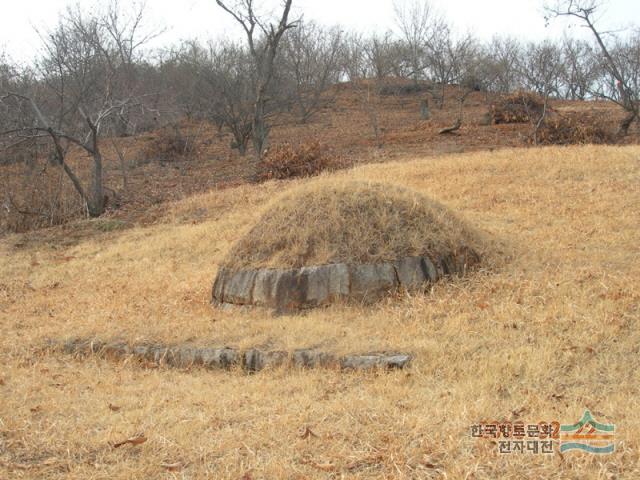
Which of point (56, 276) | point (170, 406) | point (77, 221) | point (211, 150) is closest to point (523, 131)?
point (211, 150)

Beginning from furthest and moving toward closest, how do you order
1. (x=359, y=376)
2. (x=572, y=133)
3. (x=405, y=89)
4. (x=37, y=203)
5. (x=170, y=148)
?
(x=405, y=89), (x=170, y=148), (x=572, y=133), (x=37, y=203), (x=359, y=376)

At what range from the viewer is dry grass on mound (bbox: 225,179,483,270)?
782 cm

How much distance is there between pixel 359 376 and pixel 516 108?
59.3 ft

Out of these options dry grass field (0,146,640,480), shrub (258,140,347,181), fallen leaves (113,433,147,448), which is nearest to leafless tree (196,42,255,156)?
shrub (258,140,347,181)

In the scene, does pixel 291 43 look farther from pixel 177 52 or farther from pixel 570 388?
pixel 570 388

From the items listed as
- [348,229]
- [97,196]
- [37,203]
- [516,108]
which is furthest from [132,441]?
[516,108]

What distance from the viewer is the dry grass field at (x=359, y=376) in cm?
421

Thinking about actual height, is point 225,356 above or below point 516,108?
below

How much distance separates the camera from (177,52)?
28516mm

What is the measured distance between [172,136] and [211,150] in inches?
63.4

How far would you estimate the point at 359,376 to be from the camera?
5762 millimetres

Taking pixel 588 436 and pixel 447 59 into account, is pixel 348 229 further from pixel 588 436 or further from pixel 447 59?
pixel 447 59

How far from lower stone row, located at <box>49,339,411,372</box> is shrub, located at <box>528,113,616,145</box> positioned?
1332 centimetres

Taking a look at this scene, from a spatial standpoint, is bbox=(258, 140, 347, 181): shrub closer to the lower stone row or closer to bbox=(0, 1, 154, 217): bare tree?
bbox=(0, 1, 154, 217): bare tree
